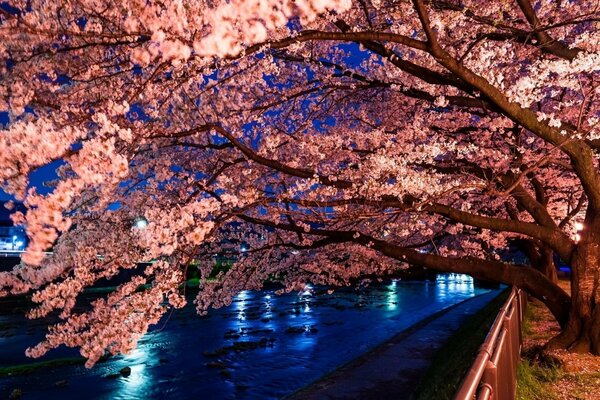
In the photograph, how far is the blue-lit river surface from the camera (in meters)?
14.4

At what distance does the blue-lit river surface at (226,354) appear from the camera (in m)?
14.4

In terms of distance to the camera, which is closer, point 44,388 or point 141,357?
point 44,388

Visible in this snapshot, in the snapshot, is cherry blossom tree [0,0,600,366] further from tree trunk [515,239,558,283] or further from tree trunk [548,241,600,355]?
tree trunk [515,239,558,283]

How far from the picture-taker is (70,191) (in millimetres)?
4297

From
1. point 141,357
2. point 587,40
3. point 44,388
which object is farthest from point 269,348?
point 587,40

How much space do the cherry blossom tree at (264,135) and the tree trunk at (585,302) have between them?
3 centimetres

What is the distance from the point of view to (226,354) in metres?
18.6

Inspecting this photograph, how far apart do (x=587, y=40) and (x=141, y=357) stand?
18219 millimetres

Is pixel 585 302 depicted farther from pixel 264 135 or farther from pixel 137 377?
pixel 137 377

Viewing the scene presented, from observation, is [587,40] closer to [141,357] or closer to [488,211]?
[488,211]

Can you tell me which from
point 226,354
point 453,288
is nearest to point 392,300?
point 453,288

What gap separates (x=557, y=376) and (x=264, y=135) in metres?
7.83

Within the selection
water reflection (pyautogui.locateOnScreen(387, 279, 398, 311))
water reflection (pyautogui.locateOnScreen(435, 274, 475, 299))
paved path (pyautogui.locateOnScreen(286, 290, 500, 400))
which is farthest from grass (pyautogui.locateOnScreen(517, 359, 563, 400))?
water reflection (pyautogui.locateOnScreen(435, 274, 475, 299))

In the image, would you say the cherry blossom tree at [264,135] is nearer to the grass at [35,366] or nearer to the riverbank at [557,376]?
the riverbank at [557,376]
